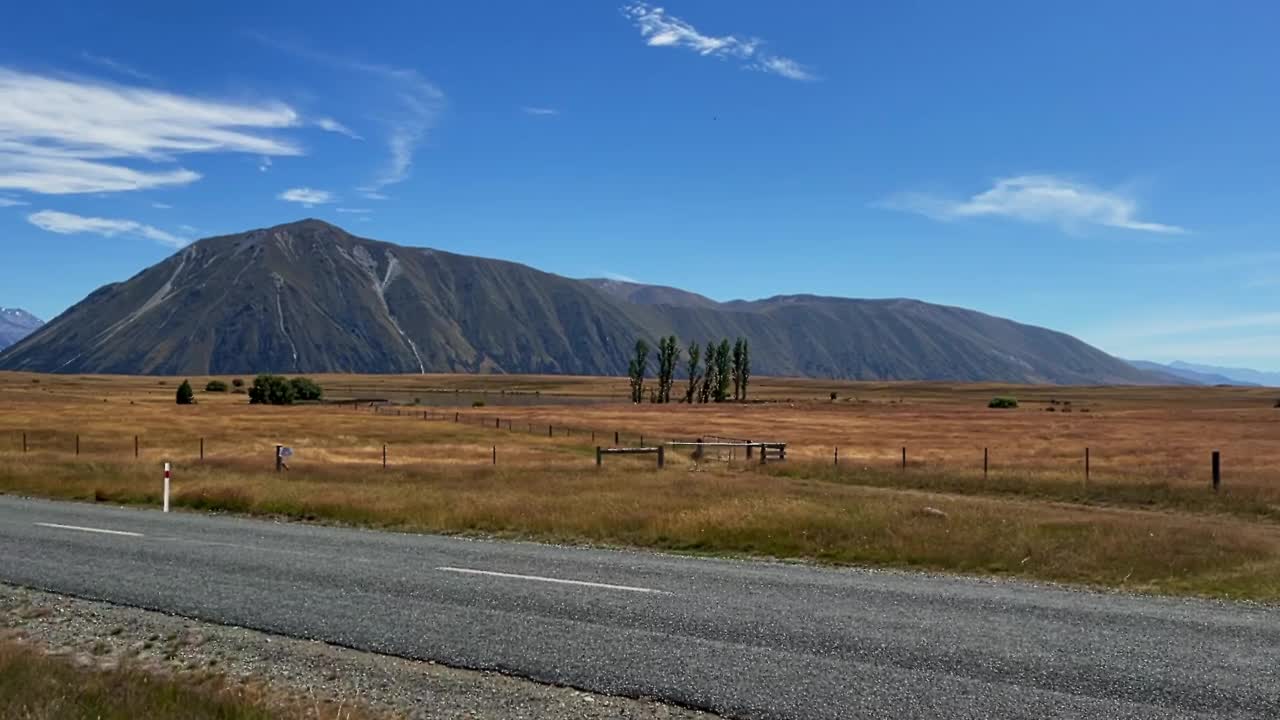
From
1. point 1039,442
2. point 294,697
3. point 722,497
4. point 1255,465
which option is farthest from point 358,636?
point 1039,442

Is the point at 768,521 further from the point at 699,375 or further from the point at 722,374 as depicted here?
the point at 699,375

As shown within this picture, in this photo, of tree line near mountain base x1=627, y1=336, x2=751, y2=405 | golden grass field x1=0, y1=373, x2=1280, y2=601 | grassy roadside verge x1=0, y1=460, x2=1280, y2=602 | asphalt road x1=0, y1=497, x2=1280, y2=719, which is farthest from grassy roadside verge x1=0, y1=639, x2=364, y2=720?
tree line near mountain base x1=627, y1=336, x2=751, y2=405

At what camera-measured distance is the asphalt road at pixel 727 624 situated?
8273 millimetres

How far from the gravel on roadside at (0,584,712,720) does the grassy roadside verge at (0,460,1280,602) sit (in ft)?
30.1

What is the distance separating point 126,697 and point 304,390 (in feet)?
490

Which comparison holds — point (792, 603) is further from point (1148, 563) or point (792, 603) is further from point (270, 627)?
point (1148, 563)

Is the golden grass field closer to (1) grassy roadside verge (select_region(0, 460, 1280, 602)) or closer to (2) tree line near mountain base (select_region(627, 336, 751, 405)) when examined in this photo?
(1) grassy roadside verge (select_region(0, 460, 1280, 602))

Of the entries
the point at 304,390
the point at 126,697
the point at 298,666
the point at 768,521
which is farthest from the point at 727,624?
the point at 304,390

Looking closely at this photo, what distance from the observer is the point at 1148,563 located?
15.6m

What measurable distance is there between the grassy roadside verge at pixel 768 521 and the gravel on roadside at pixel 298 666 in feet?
30.1

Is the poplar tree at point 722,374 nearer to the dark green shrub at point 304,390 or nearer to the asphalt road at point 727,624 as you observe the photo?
the dark green shrub at point 304,390

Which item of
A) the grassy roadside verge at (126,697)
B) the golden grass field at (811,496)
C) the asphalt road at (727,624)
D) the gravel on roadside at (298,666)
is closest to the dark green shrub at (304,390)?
the golden grass field at (811,496)

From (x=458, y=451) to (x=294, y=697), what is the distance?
156 ft

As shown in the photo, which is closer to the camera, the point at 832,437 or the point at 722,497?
the point at 722,497
